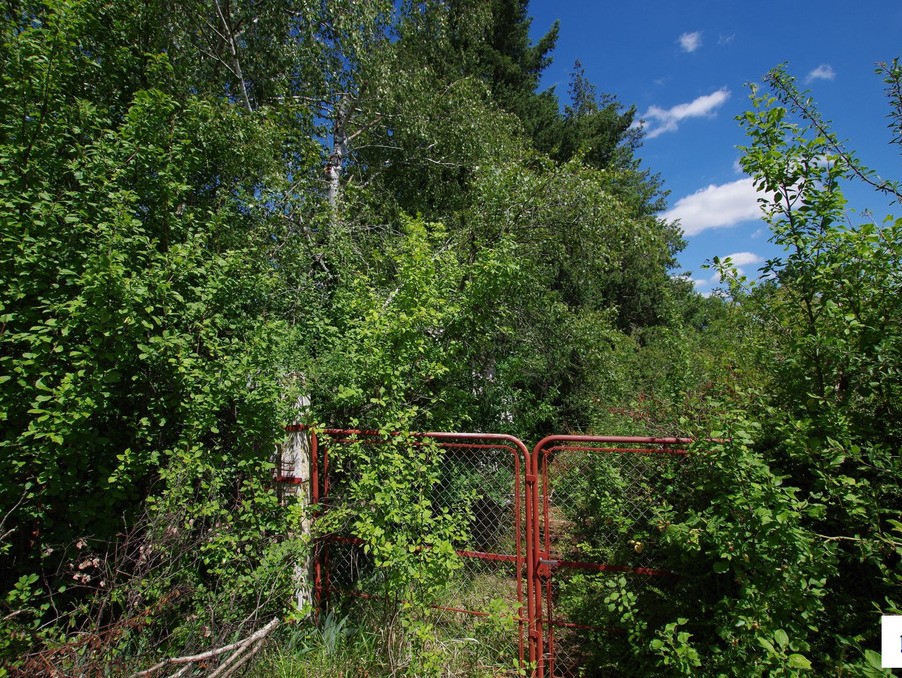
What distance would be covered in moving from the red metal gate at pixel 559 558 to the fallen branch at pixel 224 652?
2.19ft

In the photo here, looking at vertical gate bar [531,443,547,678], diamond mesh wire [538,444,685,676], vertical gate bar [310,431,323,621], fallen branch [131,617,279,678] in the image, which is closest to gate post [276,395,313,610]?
vertical gate bar [310,431,323,621]

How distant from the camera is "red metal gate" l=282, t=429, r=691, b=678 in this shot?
265cm

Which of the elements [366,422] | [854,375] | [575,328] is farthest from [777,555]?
[575,328]

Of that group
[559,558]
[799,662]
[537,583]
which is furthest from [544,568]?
[799,662]

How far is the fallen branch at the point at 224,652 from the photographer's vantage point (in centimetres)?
217

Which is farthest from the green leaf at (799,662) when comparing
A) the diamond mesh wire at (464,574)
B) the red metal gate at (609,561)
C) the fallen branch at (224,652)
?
the fallen branch at (224,652)

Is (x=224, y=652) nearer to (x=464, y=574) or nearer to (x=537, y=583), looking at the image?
(x=464, y=574)

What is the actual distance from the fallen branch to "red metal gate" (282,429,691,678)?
0.67m

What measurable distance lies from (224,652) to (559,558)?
231cm

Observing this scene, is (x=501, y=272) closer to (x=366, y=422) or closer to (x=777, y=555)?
(x=366, y=422)

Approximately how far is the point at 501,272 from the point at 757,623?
3.00m

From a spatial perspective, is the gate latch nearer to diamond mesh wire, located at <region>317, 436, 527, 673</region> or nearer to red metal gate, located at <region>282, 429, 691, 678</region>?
red metal gate, located at <region>282, 429, 691, 678</region>

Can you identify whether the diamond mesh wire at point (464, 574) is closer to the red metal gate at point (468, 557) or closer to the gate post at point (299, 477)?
the red metal gate at point (468, 557)

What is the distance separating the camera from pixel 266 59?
24.3 feet
